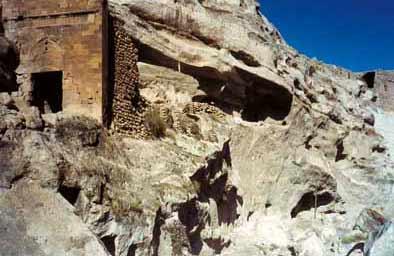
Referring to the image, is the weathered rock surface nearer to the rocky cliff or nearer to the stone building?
the rocky cliff

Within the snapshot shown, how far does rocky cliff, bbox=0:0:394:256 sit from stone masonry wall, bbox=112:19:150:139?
0.07 metres

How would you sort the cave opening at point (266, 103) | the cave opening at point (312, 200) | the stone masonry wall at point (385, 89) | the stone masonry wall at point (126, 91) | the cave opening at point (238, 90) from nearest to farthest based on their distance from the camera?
the stone masonry wall at point (126, 91) → the cave opening at point (238, 90) → the cave opening at point (266, 103) → the cave opening at point (312, 200) → the stone masonry wall at point (385, 89)

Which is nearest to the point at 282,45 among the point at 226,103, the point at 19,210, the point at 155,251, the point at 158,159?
the point at 226,103

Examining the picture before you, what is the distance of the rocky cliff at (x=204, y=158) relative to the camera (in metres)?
10.1

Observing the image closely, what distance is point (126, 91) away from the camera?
1432 centimetres

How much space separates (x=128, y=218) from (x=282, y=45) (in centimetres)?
1095

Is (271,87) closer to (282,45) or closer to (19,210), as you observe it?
(282,45)

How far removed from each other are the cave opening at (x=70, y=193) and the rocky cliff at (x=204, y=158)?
21 millimetres

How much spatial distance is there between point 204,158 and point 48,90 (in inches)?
137

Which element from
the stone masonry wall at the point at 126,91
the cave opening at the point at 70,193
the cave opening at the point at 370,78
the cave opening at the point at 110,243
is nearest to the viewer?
the cave opening at the point at 70,193

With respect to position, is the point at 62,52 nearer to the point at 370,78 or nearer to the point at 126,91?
the point at 126,91

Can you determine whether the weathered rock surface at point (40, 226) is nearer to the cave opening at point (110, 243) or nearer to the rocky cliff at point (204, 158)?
the rocky cliff at point (204, 158)

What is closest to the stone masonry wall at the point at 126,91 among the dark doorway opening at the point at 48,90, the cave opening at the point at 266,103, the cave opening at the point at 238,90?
the cave opening at the point at 238,90

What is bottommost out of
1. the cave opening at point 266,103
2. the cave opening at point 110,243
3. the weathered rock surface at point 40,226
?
the cave opening at point 110,243
